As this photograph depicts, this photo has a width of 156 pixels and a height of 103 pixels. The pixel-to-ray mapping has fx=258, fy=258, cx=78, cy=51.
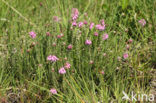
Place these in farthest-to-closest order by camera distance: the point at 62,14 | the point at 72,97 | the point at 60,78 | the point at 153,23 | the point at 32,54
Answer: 1. the point at 62,14
2. the point at 153,23
3. the point at 32,54
4. the point at 60,78
5. the point at 72,97

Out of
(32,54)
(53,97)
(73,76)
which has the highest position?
(32,54)

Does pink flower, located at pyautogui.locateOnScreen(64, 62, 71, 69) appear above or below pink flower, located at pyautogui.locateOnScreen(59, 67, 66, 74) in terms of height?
above

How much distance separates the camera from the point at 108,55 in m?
1.98

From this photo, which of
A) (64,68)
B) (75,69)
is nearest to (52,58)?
(64,68)

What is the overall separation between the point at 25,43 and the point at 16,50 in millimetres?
86

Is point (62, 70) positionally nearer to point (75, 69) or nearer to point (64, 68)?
point (64, 68)

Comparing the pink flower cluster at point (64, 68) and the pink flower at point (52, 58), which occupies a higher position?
the pink flower at point (52, 58)

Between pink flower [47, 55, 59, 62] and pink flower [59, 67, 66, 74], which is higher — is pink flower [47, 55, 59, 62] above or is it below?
above

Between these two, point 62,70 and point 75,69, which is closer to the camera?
point 62,70

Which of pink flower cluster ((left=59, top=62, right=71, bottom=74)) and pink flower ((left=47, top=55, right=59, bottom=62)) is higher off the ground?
pink flower ((left=47, top=55, right=59, bottom=62))

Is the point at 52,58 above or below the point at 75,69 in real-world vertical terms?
above

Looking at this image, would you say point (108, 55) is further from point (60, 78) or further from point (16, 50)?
point (16, 50)

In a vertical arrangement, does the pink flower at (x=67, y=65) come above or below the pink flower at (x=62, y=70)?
above

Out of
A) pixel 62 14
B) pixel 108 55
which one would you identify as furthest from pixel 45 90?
pixel 62 14
